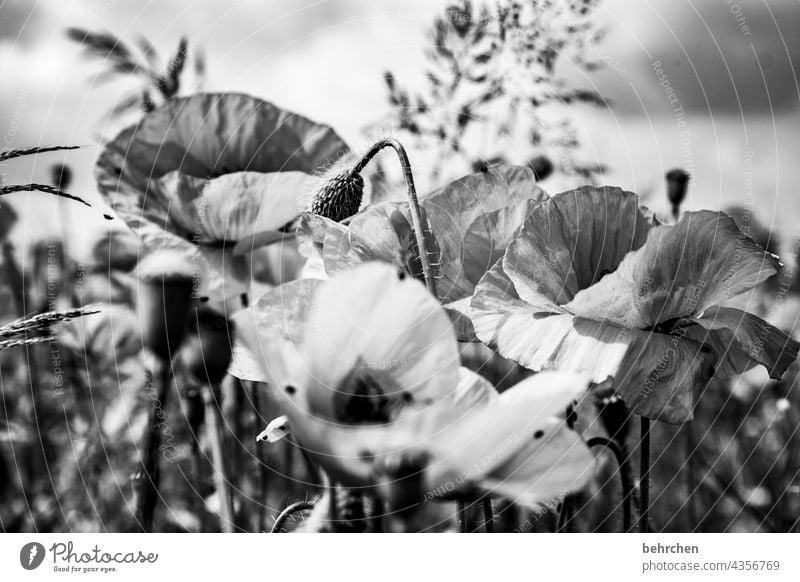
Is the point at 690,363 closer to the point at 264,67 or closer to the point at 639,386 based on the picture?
the point at 639,386

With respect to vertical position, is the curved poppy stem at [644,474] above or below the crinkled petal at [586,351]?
below

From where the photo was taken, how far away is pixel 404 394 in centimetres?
25

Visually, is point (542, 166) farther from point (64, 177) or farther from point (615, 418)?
point (64, 177)

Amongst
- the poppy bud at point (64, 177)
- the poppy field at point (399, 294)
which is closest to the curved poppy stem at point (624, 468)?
the poppy field at point (399, 294)

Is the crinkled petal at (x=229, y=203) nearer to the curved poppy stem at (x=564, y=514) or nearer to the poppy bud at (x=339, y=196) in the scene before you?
the poppy bud at (x=339, y=196)

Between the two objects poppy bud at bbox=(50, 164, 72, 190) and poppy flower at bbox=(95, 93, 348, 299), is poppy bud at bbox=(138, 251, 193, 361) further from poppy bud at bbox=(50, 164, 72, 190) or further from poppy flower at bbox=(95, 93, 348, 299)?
poppy bud at bbox=(50, 164, 72, 190)

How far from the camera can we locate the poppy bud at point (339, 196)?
35cm

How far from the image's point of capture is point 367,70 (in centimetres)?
52

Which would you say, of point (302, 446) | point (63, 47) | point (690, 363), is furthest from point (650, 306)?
point (63, 47)

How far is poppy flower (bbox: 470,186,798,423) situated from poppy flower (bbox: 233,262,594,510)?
63mm

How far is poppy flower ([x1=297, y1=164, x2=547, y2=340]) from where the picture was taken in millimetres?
322

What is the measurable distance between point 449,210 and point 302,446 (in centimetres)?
13
